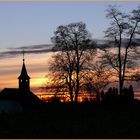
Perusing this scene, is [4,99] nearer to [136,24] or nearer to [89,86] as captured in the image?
[89,86]

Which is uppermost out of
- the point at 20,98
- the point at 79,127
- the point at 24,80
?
the point at 24,80

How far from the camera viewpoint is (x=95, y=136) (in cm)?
2131

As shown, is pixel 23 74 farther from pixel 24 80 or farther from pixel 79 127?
pixel 79 127

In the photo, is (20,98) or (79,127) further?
(20,98)

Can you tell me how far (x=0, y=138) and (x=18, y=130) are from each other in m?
2.91

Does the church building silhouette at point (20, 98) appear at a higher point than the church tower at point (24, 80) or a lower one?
lower

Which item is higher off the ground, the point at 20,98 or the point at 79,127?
the point at 79,127

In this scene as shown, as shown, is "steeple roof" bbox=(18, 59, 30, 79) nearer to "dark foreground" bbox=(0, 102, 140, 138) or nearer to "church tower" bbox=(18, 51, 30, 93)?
"church tower" bbox=(18, 51, 30, 93)

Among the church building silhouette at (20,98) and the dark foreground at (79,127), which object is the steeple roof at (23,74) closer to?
the church building silhouette at (20,98)

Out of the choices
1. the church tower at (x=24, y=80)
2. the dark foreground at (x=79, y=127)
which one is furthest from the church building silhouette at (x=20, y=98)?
the dark foreground at (x=79, y=127)

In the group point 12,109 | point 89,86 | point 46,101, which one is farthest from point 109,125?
point 12,109

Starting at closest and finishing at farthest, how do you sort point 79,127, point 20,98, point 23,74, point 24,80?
point 79,127 → point 20,98 → point 23,74 → point 24,80

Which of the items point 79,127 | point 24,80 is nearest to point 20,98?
point 24,80

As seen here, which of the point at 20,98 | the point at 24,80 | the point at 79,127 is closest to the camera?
the point at 79,127
